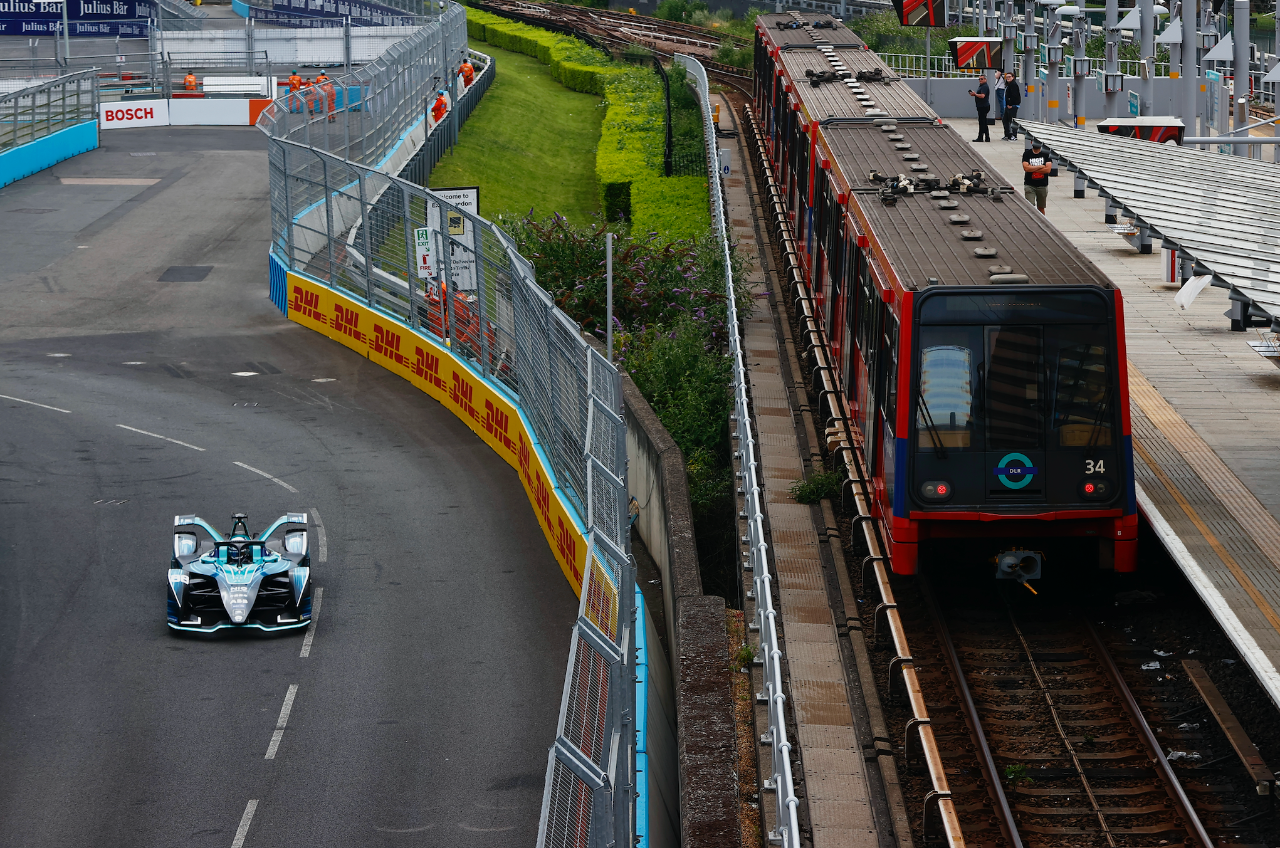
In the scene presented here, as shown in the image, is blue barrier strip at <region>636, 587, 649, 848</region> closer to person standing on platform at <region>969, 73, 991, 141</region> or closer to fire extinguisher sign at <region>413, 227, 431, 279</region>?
fire extinguisher sign at <region>413, 227, 431, 279</region>

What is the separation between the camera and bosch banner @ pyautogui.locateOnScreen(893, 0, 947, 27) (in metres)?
41.4

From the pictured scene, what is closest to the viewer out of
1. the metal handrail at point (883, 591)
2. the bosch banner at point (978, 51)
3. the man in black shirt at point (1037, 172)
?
the metal handrail at point (883, 591)

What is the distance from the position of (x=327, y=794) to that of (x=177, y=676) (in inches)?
101

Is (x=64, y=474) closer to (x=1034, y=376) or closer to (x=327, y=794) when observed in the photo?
(x=327, y=794)

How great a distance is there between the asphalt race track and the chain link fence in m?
12.2

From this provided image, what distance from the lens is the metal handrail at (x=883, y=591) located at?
33.6 feet

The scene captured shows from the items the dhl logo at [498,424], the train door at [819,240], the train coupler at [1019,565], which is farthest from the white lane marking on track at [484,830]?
the train door at [819,240]

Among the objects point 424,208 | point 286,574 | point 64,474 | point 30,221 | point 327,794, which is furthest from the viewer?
point 30,221

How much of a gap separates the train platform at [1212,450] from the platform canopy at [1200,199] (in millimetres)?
1768

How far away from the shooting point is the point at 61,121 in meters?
40.1

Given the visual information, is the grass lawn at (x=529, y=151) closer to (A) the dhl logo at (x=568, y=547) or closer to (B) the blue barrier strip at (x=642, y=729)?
(A) the dhl logo at (x=568, y=547)

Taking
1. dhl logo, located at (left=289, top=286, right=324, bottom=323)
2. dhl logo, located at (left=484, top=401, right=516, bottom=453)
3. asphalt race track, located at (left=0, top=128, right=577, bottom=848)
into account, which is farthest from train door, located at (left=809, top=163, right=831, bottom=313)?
dhl logo, located at (left=289, top=286, right=324, bottom=323)

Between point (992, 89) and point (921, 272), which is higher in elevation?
point (992, 89)

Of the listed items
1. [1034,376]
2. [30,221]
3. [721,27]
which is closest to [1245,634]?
[1034,376]
